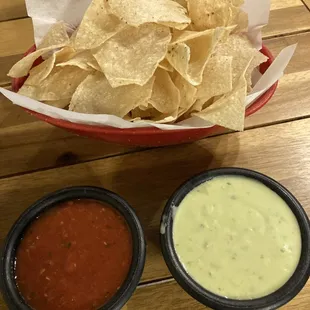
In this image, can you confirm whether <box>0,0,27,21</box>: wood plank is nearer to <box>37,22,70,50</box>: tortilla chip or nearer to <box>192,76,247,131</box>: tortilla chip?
<box>37,22,70,50</box>: tortilla chip

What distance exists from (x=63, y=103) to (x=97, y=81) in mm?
107

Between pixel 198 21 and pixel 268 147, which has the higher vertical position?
pixel 198 21

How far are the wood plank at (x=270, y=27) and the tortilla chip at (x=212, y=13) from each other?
373 mm

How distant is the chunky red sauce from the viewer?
0.85 meters

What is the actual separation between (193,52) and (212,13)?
0.11 m

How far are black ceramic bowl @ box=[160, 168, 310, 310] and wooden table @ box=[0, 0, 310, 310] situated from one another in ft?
0.39

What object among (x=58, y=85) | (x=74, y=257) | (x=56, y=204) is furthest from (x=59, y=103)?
(x=74, y=257)

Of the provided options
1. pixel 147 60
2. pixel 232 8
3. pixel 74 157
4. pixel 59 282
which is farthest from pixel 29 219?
pixel 232 8

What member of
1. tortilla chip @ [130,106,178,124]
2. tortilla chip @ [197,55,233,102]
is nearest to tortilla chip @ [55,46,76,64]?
tortilla chip @ [130,106,178,124]

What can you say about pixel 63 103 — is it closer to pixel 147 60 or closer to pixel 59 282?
pixel 147 60

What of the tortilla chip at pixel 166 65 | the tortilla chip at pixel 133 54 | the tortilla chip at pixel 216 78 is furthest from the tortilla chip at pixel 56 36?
the tortilla chip at pixel 216 78

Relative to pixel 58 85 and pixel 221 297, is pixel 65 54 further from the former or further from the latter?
→ pixel 221 297

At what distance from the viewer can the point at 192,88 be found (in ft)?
3.52

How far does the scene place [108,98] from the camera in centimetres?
109
